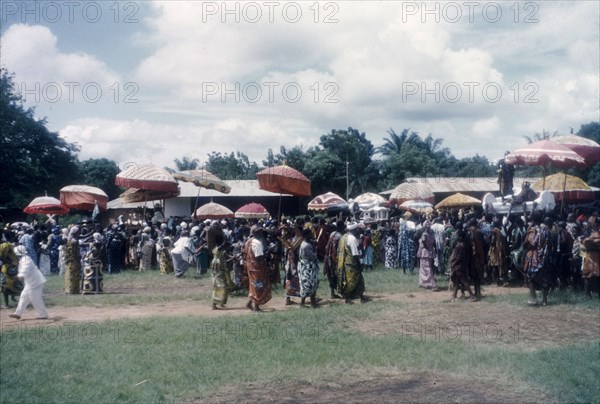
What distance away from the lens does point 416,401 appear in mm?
6145

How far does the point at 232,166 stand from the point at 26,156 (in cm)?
2104

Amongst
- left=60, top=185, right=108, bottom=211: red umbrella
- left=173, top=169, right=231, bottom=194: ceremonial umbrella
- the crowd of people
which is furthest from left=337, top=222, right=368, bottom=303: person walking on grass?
left=60, top=185, right=108, bottom=211: red umbrella

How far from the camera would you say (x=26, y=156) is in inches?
1692

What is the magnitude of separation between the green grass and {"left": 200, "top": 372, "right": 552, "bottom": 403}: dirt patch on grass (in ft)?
0.69

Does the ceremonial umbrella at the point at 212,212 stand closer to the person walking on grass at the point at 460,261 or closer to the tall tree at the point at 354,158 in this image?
the tall tree at the point at 354,158

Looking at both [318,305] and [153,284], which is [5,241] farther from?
[318,305]

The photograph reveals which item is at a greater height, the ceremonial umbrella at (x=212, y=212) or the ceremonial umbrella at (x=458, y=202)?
the ceremonial umbrella at (x=458, y=202)

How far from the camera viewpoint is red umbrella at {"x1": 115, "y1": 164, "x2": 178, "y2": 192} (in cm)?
1744

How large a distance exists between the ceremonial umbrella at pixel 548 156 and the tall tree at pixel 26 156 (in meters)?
36.4

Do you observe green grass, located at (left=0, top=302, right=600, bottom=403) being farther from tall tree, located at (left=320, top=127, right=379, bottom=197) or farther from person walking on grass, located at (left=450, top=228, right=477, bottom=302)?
tall tree, located at (left=320, top=127, right=379, bottom=197)

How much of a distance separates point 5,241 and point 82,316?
7.54ft

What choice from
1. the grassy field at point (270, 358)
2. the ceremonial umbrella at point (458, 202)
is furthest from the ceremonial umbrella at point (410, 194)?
the grassy field at point (270, 358)

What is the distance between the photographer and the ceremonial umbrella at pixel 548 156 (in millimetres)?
12570

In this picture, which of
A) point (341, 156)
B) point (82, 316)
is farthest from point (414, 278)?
point (341, 156)
